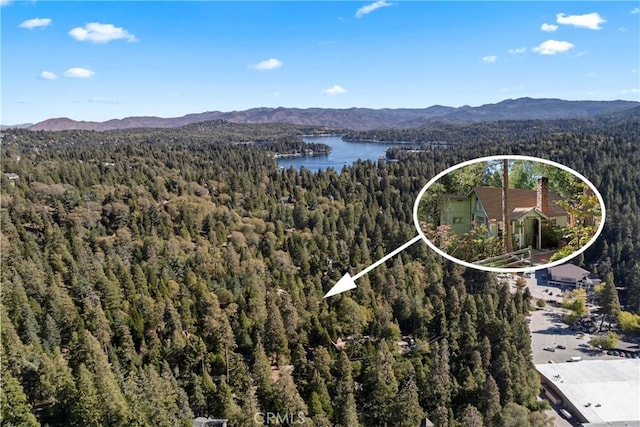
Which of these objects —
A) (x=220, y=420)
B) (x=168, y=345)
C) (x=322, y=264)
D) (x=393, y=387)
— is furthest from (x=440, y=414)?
(x=322, y=264)

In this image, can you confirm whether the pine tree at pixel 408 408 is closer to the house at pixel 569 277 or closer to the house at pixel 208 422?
the house at pixel 208 422

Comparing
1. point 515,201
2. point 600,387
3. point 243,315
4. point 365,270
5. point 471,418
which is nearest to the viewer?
point 515,201

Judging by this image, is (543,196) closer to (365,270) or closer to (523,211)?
(523,211)

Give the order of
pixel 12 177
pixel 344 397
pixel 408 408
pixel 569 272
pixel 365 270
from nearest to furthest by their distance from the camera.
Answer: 1. pixel 365 270
2. pixel 408 408
3. pixel 344 397
4. pixel 569 272
5. pixel 12 177

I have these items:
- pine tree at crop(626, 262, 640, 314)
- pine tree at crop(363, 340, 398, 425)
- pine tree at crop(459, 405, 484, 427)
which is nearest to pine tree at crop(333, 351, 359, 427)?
pine tree at crop(363, 340, 398, 425)

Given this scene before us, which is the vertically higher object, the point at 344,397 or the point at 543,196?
the point at 543,196

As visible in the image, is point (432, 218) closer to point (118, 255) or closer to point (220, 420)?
point (220, 420)

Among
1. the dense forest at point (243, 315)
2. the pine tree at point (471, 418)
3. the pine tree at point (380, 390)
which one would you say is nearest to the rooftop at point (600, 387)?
the dense forest at point (243, 315)

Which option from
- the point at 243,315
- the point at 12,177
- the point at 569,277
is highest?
the point at 12,177

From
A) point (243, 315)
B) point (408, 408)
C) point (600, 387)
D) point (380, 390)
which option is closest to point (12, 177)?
point (243, 315)
